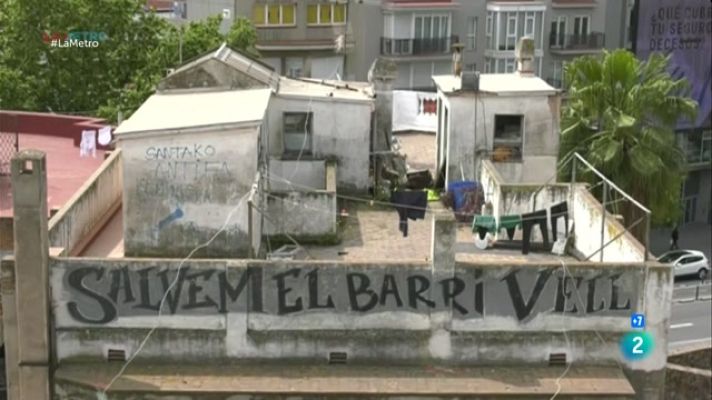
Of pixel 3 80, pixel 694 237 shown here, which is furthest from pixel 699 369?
pixel 694 237

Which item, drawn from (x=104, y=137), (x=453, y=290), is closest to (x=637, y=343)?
(x=453, y=290)

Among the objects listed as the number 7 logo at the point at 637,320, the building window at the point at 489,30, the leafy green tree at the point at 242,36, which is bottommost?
the number 7 logo at the point at 637,320

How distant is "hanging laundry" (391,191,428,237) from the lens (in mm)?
27172

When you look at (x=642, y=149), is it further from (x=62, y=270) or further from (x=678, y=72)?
(x=678, y=72)

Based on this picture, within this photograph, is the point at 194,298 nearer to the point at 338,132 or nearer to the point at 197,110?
the point at 197,110

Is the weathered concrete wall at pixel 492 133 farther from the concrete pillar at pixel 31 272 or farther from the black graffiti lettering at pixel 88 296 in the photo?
the concrete pillar at pixel 31 272

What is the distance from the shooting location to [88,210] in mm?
27359

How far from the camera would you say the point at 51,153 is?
3653cm

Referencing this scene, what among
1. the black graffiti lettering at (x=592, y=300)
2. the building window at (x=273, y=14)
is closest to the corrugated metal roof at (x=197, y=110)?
the black graffiti lettering at (x=592, y=300)

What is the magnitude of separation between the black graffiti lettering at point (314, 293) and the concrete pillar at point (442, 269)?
81.4 inches

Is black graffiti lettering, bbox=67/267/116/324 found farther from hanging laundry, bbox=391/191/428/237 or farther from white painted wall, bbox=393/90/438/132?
white painted wall, bbox=393/90/438/132

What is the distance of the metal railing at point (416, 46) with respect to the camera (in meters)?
63.8

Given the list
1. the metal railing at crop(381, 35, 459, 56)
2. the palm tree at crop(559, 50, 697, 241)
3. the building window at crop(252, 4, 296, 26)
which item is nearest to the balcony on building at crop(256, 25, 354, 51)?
the building window at crop(252, 4, 296, 26)

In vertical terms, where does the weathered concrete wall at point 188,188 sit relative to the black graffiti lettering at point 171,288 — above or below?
above
